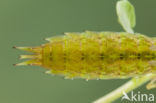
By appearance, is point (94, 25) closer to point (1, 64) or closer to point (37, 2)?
point (37, 2)

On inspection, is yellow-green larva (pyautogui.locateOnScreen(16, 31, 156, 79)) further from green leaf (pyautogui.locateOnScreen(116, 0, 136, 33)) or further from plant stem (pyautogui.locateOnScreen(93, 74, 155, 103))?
green leaf (pyautogui.locateOnScreen(116, 0, 136, 33))

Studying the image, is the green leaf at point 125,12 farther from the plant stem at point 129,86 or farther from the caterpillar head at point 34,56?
the caterpillar head at point 34,56

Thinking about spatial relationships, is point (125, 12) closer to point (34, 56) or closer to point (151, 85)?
point (151, 85)

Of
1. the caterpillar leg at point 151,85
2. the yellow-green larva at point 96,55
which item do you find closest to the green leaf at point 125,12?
the yellow-green larva at point 96,55

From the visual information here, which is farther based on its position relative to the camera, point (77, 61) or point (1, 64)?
point (1, 64)

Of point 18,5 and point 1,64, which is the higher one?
point 18,5

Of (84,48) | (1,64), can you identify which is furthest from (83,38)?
(1,64)

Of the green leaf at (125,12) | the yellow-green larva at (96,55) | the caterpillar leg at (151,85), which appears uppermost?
the green leaf at (125,12)

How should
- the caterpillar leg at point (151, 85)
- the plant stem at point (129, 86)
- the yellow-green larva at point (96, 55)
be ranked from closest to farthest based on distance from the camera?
the yellow-green larva at point (96, 55), the plant stem at point (129, 86), the caterpillar leg at point (151, 85)
